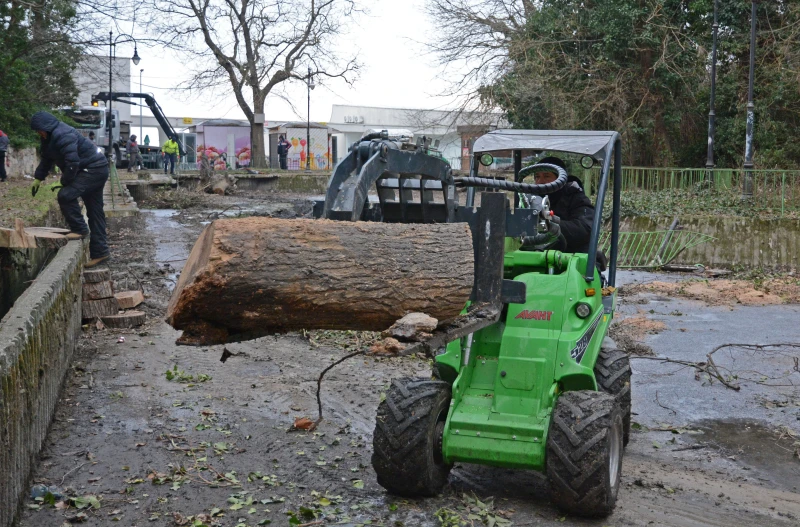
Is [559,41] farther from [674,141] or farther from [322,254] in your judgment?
[322,254]

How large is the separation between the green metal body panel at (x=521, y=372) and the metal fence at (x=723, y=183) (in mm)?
11990

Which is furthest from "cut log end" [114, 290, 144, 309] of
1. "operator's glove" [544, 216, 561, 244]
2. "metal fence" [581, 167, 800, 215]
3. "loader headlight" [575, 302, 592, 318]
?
"metal fence" [581, 167, 800, 215]

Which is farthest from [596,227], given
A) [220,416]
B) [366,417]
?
[220,416]

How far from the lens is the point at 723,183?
63.6ft

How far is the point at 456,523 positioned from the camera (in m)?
4.25

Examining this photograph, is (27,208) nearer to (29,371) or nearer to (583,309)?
(29,371)

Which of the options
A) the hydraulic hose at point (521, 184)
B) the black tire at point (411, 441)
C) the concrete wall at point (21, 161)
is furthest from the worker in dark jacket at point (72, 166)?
the concrete wall at point (21, 161)

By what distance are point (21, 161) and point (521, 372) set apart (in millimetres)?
22970

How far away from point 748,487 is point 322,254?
10.3 ft

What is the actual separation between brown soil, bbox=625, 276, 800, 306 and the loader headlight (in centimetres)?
826

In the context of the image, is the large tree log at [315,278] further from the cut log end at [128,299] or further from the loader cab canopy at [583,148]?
the cut log end at [128,299]

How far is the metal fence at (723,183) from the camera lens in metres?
17.8

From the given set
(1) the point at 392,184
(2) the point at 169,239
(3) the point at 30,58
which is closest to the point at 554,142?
(1) the point at 392,184

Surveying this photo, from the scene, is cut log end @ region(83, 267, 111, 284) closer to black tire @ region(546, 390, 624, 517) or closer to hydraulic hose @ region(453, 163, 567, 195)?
hydraulic hose @ region(453, 163, 567, 195)
